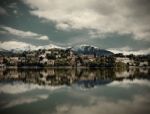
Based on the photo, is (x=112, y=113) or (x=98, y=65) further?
(x=98, y=65)

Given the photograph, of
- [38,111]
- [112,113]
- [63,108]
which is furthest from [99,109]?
[38,111]

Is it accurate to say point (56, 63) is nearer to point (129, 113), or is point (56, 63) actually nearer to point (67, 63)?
point (67, 63)

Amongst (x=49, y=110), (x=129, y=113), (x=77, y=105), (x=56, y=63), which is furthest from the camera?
(x=56, y=63)

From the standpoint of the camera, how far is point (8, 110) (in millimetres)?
19266

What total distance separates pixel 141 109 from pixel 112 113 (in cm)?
299

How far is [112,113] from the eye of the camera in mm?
18203

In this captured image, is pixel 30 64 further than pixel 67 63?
No

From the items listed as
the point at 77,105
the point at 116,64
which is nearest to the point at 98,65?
the point at 116,64

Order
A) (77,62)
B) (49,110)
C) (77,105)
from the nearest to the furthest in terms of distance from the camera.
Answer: (49,110) < (77,105) < (77,62)

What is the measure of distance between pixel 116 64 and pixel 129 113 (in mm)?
174081

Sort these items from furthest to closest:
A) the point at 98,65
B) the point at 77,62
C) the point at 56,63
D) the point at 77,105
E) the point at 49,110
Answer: the point at 77,62 < the point at 56,63 < the point at 98,65 < the point at 77,105 < the point at 49,110

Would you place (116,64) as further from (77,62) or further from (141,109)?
(141,109)

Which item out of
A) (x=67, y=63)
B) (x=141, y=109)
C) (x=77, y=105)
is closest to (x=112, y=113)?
(x=141, y=109)

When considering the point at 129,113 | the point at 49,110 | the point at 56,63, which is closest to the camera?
the point at 129,113
